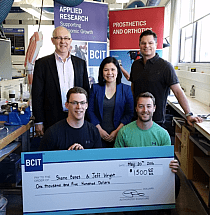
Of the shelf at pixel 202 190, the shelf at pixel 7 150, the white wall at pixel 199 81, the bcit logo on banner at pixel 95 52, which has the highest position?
the bcit logo on banner at pixel 95 52

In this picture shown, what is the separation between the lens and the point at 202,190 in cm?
283

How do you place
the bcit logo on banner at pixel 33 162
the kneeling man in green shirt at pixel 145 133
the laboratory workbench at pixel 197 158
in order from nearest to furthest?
Result: 1. the bcit logo on banner at pixel 33 162
2. the kneeling man in green shirt at pixel 145 133
3. the laboratory workbench at pixel 197 158

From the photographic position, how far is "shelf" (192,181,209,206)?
266cm

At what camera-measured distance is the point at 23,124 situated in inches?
110

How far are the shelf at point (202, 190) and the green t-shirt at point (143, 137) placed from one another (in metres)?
0.89

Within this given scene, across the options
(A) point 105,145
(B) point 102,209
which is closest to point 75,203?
(B) point 102,209

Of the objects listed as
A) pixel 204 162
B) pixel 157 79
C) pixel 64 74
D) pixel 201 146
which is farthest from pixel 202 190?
pixel 64 74

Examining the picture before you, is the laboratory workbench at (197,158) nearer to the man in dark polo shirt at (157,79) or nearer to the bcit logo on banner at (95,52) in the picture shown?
the man in dark polo shirt at (157,79)

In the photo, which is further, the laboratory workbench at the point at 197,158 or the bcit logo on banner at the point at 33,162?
the laboratory workbench at the point at 197,158

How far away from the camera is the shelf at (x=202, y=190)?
266 centimetres

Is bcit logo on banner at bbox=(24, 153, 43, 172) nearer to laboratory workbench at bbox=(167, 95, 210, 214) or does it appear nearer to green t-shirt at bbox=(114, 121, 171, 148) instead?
green t-shirt at bbox=(114, 121, 171, 148)
